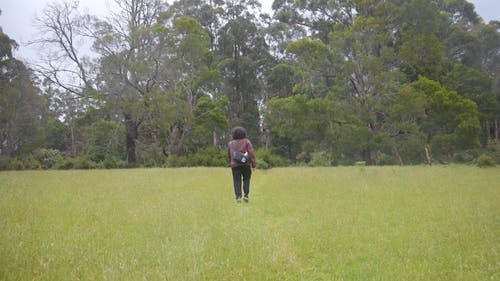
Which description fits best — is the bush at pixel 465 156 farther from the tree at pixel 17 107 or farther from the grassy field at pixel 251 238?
the tree at pixel 17 107

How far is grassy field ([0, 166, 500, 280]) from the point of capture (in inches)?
164

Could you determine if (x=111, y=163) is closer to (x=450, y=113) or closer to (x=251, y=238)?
(x=251, y=238)

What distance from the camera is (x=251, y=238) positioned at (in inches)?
225

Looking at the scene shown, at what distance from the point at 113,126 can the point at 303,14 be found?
23533 mm

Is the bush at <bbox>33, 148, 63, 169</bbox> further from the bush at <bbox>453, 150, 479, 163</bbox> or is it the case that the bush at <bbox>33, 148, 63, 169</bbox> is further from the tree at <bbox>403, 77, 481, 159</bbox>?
the bush at <bbox>453, 150, 479, 163</bbox>

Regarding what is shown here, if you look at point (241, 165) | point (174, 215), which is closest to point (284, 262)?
point (174, 215)

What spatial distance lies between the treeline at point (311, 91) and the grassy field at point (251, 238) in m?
22.4

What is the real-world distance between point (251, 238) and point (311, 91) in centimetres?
3208

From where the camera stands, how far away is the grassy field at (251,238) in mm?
4172

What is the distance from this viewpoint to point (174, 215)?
739 centimetres

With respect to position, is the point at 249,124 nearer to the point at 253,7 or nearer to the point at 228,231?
the point at 253,7

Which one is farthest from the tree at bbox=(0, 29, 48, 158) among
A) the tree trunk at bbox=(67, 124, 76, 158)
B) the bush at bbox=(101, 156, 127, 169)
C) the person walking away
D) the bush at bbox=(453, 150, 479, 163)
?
the bush at bbox=(453, 150, 479, 163)

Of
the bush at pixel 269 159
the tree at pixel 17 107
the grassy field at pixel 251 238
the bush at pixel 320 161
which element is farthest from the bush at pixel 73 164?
the grassy field at pixel 251 238

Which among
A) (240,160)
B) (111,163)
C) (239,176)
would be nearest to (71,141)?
(111,163)
